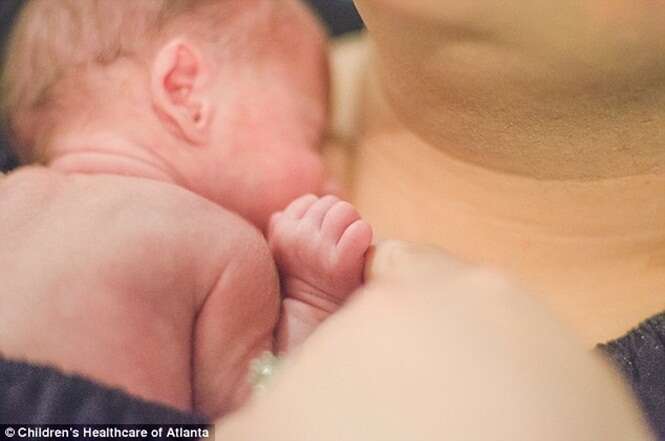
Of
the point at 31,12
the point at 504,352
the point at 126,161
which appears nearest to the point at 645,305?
the point at 504,352

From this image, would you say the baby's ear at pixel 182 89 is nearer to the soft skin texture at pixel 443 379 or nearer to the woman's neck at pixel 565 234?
the woman's neck at pixel 565 234

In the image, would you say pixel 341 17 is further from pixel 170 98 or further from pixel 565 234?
pixel 565 234

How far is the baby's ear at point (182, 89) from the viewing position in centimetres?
68

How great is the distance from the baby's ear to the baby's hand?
98 mm

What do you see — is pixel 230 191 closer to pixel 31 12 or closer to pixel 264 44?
pixel 264 44

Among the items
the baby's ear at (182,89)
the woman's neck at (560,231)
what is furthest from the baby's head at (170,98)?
the woman's neck at (560,231)

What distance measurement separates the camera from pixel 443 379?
36cm

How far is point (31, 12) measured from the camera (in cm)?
76

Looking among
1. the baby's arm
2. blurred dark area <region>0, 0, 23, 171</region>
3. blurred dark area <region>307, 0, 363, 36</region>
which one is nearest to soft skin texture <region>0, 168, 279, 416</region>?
the baby's arm

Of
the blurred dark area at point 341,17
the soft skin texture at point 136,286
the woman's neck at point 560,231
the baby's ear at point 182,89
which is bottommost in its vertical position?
the soft skin texture at point 136,286

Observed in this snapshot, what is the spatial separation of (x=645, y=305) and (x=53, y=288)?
1.23 ft

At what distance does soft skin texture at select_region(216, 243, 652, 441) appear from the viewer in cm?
35

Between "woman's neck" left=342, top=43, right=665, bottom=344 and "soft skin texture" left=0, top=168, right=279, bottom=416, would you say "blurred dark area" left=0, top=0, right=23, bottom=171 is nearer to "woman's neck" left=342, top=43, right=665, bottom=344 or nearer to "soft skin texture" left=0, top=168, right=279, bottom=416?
"soft skin texture" left=0, top=168, right=279, bottom=416

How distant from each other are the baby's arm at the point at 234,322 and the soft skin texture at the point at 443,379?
193mm
